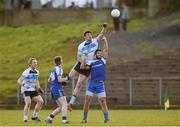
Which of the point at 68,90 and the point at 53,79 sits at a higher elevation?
the point at 53,79

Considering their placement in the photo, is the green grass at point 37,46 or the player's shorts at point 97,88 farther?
the green grass at point 37,46

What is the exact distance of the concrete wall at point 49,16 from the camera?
68.6m

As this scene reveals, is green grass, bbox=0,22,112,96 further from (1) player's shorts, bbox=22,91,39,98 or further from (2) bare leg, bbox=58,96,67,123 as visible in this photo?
(2) bare leg, bbox=58,96,67,123

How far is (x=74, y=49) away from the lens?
58406 mm

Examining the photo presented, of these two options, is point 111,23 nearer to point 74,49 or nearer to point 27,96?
point 74,49

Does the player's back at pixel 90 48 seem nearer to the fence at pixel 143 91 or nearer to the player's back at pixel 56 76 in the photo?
the player's back at pixel 56 76

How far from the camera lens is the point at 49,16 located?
6956cm

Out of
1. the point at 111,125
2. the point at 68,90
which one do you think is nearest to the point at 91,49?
the point at 111,125

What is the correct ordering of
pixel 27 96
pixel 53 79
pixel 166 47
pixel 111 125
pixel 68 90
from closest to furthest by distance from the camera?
pixel 111 125
pixel 53 79
pixel 27 96
pixel 68 90
pixel 166 47

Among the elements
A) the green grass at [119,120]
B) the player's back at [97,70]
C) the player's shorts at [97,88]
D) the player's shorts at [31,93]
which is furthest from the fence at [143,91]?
the player's back at [97,70]

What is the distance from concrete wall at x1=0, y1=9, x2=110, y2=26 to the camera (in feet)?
225

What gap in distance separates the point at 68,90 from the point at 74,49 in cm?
927

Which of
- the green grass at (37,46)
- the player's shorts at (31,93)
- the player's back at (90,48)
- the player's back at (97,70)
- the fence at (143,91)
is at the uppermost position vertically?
the player's back at (90,48)

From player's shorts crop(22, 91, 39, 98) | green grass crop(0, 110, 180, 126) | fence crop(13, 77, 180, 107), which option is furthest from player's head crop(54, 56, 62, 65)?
fence crop(13, 77, 180, 107)
